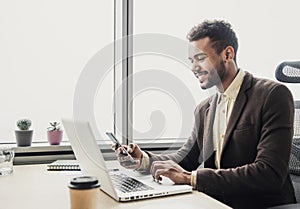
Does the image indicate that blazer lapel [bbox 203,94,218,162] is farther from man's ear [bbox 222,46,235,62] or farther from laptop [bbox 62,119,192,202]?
laptop [bbox 62,119,192,202]

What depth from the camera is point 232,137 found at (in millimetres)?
1796

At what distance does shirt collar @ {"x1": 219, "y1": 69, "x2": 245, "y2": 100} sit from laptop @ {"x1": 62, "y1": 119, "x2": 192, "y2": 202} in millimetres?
547

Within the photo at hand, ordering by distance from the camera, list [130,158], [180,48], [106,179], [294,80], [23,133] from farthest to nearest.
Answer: [180,48] < [23,133] < [130,158] < [294,80] < [106,179]

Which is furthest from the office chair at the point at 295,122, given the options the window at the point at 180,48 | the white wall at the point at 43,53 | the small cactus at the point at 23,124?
the small cactus at the point at 23,124

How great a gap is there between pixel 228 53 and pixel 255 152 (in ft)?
1.61

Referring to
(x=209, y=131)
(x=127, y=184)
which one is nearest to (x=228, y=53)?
(x=209, y=131)

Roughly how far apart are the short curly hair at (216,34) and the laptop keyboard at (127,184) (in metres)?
0.74

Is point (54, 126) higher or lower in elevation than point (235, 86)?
lower

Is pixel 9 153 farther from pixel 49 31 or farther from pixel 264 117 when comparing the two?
pixel 264 117

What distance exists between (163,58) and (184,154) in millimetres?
869

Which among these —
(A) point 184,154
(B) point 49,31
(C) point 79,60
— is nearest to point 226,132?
(A) point 184,154

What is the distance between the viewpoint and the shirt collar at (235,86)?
74.4 inches

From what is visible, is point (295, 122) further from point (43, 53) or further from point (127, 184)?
point (43, 53)

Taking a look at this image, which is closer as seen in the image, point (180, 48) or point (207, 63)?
point (207, 63)
